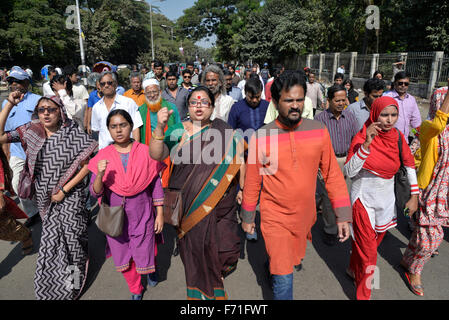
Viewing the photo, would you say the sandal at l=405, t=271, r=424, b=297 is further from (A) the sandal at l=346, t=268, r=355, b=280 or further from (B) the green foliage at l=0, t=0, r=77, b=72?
(B) the green foliage at l=0, t=0, r=77, b=72

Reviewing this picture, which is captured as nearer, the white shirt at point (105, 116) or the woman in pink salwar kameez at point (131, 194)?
the woman in pink salwar kameez at point (131, 194)

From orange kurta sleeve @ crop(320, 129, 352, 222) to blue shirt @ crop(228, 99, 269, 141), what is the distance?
2031 mm

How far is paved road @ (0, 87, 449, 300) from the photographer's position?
300 centimetres

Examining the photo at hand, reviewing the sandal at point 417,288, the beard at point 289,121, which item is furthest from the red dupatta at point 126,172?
the sandal at point 417,288

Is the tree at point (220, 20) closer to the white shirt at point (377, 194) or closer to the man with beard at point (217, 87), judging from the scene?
the man with beard at point (217, 87)

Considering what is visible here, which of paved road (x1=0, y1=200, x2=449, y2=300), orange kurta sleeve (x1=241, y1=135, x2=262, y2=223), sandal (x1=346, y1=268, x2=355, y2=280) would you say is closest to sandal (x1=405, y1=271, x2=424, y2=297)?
paved road (x1=0, y1=200, x2=449, y2=300)

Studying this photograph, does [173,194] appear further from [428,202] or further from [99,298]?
[428,202]

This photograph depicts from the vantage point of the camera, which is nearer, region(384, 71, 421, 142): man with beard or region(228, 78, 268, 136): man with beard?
region(228, 78, 268, 136): man with beard

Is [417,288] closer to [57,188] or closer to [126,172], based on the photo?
[126,172]

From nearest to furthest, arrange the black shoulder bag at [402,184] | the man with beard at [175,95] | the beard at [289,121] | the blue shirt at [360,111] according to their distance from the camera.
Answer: the beard at [289,121]
the black shoulder bag at [402,184]
the blue shirt at [360,111]
the man with beard at [175,95]

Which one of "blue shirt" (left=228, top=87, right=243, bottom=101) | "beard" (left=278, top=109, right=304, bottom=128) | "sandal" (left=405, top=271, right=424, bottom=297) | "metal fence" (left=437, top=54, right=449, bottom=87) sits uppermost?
"metal fence" (left=437, top=54, right=449, bottom=87)

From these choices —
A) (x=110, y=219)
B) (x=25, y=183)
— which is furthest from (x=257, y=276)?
(x=25, y=183)

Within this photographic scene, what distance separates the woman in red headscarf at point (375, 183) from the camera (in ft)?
8.89

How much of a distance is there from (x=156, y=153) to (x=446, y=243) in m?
3.64
